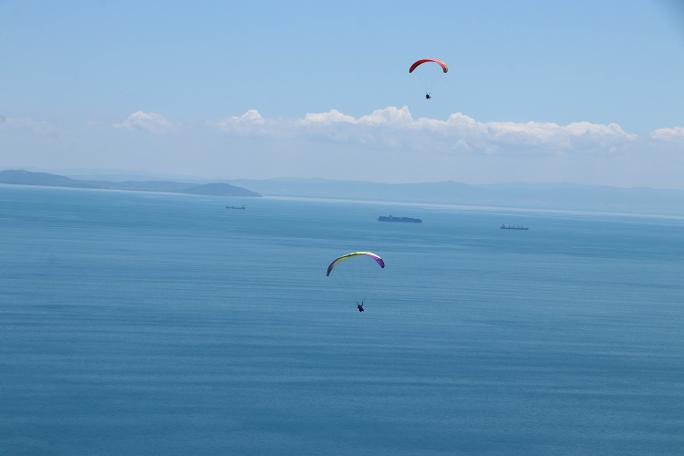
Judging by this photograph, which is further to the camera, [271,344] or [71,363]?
[271,344]

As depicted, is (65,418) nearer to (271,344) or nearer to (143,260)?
(271,344)

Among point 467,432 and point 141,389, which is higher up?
point 467,432

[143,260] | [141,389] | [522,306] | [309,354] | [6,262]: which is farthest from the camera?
[143,260]

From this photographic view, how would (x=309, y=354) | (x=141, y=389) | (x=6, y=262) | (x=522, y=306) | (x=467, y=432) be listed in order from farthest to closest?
(x=6, y=262), (x=522, y=306), (x=309, y=354), (x=141, y=389), (x=467, y=432)

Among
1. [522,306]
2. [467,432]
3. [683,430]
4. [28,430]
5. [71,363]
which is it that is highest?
[522,306]

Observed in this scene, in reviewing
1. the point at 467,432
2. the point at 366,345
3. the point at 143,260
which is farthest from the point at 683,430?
the point at 143,260

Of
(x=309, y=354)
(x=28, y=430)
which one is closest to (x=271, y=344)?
(x=309, y=354)
